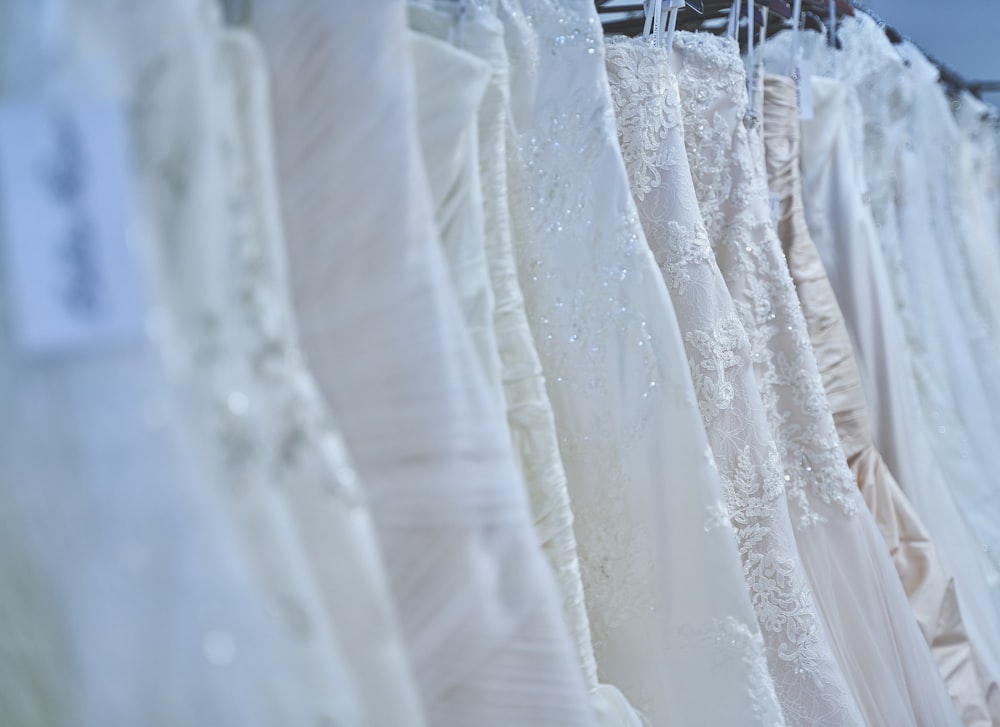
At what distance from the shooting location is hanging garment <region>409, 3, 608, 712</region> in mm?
547

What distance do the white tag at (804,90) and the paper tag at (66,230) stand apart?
0.96m

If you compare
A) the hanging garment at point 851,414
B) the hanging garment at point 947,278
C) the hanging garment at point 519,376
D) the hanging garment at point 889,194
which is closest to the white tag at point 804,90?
the hanging garment at point 851,414

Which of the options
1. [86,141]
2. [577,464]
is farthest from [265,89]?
[577,464]

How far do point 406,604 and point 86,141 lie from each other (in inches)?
9.6

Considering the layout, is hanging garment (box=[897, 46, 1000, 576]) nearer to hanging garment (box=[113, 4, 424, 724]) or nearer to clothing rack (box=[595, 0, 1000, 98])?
clothing rack (box=[595, 0, 1000, 98])

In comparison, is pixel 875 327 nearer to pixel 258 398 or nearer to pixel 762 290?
pixel 762 290

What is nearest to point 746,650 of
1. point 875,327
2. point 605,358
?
point 605,358

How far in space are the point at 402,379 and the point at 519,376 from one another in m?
0.17

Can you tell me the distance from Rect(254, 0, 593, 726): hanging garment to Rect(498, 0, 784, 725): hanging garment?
236 millimetres

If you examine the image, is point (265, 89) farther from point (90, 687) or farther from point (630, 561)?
point (630, 561)

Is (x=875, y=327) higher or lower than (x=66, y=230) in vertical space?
lower

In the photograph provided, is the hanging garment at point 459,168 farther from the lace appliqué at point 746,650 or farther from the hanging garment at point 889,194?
the hanging garment at point 889,194

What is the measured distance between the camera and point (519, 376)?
55 cm

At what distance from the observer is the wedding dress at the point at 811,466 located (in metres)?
0.82
